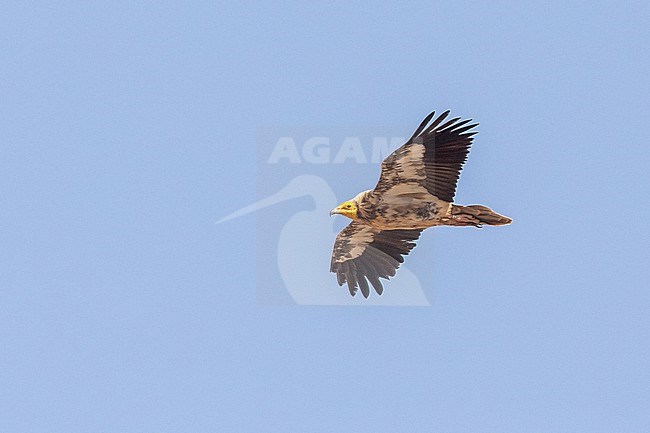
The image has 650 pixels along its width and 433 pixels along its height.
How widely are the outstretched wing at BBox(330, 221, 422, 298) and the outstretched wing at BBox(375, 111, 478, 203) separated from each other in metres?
2.54

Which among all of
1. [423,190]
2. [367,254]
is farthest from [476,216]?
[367,254]

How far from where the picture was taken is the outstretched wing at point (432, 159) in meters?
21.3

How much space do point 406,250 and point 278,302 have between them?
10.5ft

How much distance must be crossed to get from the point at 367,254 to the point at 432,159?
402cm

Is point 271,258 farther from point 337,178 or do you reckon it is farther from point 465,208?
point 465,208

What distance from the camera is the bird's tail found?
21609 millimetres

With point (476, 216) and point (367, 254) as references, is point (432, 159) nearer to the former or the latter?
point (476, 216)

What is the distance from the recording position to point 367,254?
25.2 m

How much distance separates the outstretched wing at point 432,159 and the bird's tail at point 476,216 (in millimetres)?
336

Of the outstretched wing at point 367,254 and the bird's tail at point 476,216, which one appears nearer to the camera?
the bird's tail at point 476,216

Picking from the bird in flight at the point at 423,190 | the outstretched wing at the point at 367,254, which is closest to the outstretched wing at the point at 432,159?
the bird in flight at the point at 423,190

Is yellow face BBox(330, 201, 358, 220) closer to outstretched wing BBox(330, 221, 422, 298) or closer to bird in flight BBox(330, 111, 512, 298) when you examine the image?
bird in flight BBox(330, 111, 512, 298)

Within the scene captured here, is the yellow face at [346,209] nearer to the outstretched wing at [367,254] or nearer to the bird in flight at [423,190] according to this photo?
the bird in flight at [423,190]

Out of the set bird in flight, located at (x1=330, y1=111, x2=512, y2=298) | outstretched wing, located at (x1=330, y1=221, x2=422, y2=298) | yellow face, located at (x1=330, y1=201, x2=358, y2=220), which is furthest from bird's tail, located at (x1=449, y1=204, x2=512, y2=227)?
outstretched wing, located at (x1=330, y1=221, x2=422, y2=298)
